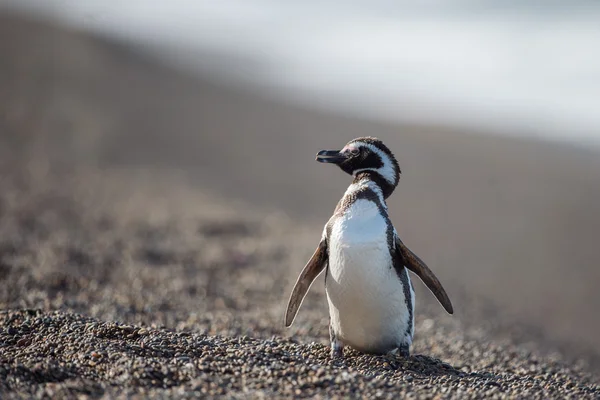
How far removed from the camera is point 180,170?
16766 millimetres

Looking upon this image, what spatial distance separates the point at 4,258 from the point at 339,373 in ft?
18.2

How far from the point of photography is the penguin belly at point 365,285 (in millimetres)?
4859

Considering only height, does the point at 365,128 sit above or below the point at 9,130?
above

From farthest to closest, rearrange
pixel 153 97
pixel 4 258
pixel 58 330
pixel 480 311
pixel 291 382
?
1. pixel 153 97
2. pixel 480 311
3. pixel 4 258
4. pixel 58 330
5. pixel 291 382

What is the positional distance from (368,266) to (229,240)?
6656mm

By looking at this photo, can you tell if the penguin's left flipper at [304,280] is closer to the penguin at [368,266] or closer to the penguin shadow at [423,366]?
the penguin at [368,266]

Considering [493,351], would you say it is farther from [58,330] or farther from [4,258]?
[4,258]

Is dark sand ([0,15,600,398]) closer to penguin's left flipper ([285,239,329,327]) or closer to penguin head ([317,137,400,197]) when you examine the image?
penguin's left flipper ([285,239,329,327])

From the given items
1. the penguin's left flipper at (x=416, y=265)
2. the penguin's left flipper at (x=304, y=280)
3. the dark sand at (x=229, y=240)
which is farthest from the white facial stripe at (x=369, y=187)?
the dark sand at (x=229, y=240)

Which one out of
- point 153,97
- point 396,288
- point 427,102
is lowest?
point 396,288

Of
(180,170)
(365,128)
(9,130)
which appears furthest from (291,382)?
(365,128)

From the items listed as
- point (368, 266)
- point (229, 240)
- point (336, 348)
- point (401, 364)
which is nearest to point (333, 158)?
point (368, 266)

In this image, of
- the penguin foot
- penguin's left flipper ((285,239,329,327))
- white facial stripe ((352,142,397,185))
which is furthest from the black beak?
the penguin foot

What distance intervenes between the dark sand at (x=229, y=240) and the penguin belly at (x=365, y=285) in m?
0.19
